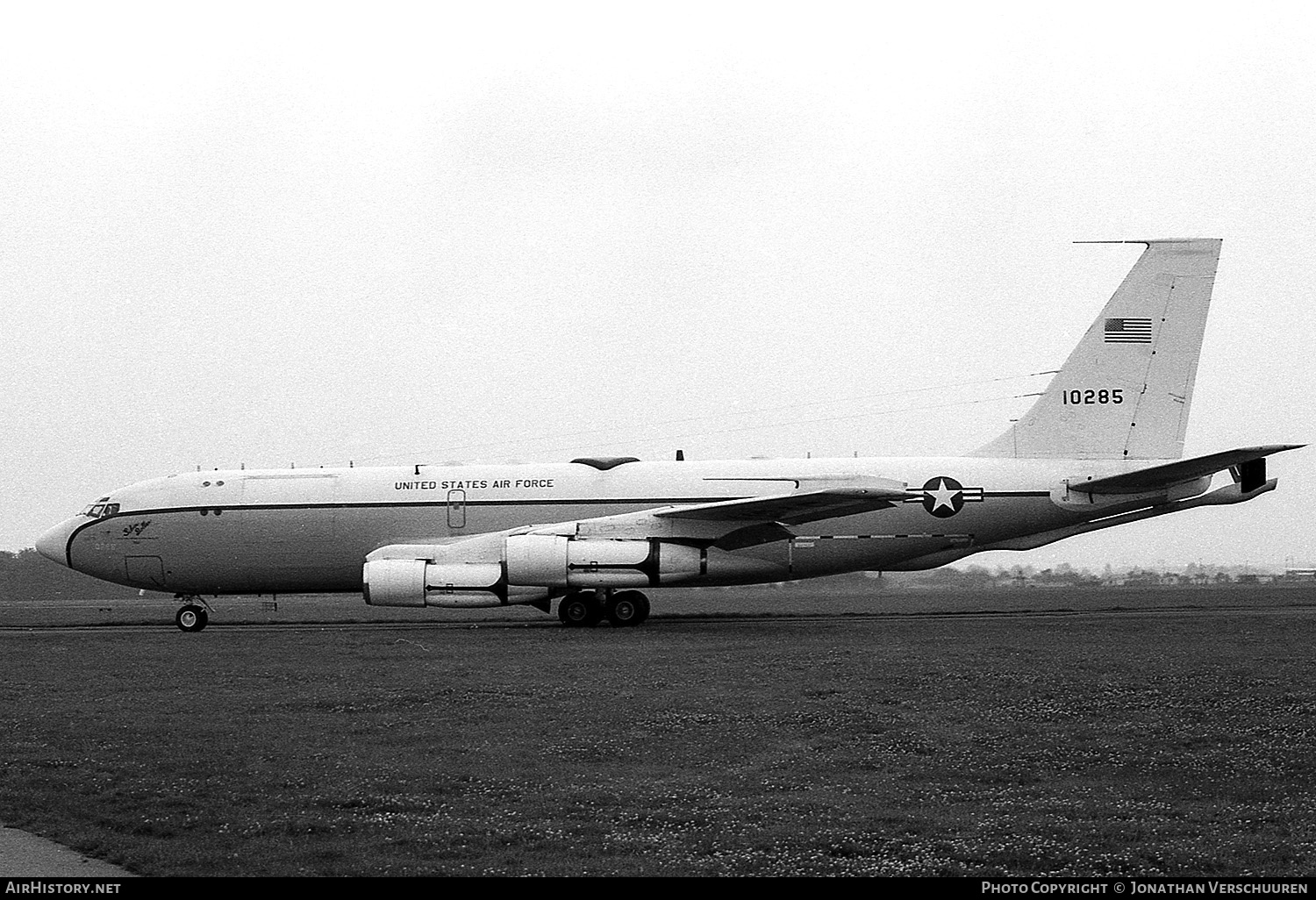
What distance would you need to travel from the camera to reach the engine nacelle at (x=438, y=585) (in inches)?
1009

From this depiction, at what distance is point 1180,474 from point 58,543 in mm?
24093

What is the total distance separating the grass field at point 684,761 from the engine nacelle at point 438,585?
21.6 feet

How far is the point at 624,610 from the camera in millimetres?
26797

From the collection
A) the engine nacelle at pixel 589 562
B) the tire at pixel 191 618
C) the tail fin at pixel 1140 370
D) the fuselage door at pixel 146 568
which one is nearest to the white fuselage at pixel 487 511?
the fuselage door at pixel 146 568

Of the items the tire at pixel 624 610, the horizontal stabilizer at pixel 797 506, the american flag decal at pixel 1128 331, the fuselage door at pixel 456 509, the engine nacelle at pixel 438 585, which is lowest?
the tire at pixel 624 610

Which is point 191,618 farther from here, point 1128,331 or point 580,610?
point 1128,331

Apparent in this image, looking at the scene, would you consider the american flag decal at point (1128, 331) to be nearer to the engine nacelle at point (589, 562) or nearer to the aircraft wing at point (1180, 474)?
the aircraft wing at point (1180, 474)

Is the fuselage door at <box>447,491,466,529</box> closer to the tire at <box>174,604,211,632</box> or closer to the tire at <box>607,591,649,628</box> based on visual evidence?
the tire at <box>607,591,649,628</box>

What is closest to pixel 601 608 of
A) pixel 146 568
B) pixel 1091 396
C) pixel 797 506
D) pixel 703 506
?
pixel 703 506

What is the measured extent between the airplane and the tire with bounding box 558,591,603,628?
6 centimetres

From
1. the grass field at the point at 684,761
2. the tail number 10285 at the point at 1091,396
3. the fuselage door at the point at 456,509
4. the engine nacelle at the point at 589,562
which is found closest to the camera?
the grass field at the point at 684,761
